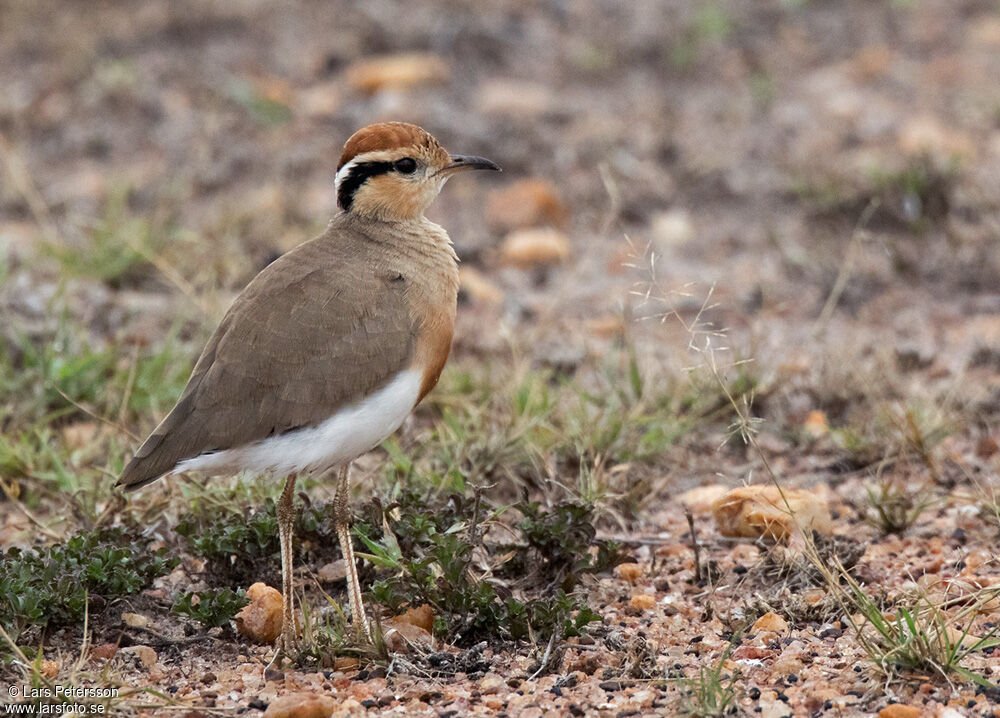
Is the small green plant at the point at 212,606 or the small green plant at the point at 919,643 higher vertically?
the small green plant at the point at 212,606

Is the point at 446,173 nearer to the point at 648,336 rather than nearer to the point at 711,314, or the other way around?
the point at 648,336

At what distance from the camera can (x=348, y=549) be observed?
148 inches

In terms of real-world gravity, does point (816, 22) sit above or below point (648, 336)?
above

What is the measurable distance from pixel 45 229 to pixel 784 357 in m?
3.80

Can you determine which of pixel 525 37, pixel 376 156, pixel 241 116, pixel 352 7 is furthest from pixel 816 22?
pixel 376 156

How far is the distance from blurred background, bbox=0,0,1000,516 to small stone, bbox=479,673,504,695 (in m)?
2.22

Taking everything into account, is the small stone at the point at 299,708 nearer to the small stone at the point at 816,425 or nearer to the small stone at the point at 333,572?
the small stone at the point at 333,572

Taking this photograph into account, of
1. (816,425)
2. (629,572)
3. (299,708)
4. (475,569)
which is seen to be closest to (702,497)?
(629,572)

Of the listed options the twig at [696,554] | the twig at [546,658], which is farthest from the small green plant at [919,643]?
the twig at [546,658]

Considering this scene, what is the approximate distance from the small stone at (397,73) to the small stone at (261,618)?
5.27 meters

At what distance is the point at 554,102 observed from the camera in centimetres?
865

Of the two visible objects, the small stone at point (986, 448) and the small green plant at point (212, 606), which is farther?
the small stone at point (986, 448)

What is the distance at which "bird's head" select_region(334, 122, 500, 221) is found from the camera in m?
4.27

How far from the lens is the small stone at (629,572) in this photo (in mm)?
4145
